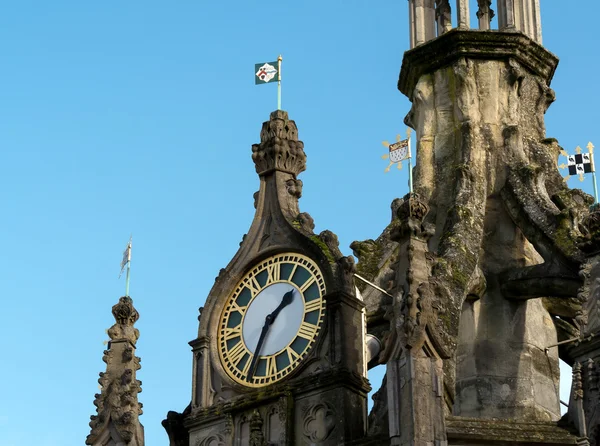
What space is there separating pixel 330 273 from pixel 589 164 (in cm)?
758

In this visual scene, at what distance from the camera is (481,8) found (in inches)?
1667

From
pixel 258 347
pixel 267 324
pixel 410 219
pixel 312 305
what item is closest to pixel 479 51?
pixel 410 219

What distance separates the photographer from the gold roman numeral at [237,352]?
36156 millimetres

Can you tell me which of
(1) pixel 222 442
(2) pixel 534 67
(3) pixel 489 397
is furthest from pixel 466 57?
(1) pixel 222 442

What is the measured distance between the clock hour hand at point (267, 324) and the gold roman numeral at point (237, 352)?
358mm

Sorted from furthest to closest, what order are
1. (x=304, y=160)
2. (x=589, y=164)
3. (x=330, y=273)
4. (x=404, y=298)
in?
(x=589, y=164), (x=304, y=160), (x=330, y=273), (x=404, y=298)

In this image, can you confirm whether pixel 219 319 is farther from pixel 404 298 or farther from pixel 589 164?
pixel 589 164

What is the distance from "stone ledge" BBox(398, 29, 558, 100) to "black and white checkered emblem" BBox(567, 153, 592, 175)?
1859mm

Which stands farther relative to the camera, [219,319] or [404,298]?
[219,319]

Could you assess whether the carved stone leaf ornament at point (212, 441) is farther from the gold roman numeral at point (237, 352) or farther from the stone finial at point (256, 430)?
the gold roman numeral at point (237, 352)

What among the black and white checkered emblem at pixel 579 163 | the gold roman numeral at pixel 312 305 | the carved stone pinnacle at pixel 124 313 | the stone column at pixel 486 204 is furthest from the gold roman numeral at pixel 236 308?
the black and white checkered emblem at pixel 579 163

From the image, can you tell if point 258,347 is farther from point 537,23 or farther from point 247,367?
point 537,23

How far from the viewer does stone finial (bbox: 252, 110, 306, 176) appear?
123ft

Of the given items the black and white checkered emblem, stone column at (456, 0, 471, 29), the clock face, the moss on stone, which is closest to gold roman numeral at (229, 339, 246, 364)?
the clock face
